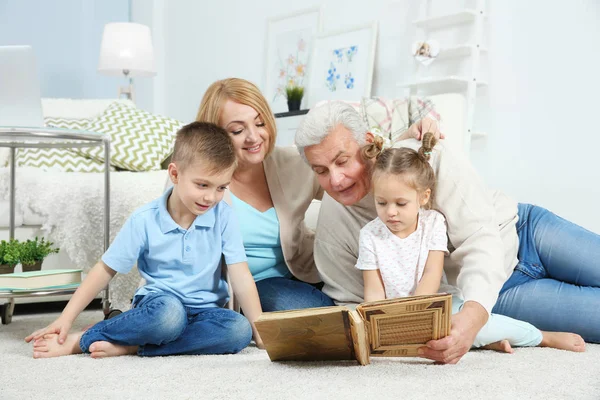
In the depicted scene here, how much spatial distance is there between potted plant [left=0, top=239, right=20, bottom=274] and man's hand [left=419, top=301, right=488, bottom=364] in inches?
47.1

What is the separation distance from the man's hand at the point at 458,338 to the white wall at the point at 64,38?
426 centimetres

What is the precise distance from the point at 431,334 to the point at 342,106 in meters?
0.59

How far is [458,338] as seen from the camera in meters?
1.32

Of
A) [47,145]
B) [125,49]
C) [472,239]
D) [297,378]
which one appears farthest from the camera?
[125,49]

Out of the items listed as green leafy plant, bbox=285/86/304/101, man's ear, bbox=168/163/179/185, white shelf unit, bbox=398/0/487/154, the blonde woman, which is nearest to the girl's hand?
man's ear, bbox=168/163/179/185

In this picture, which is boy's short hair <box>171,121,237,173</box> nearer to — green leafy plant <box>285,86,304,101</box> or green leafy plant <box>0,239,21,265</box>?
green leafy plant <box>0,239,21,265</box>

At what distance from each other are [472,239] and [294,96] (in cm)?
282

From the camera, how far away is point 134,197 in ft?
7.48

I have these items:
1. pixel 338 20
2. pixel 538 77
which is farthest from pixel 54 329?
pixel 338 20

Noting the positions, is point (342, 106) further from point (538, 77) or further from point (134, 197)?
point (538, 77)

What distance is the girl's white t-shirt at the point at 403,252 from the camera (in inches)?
62.4

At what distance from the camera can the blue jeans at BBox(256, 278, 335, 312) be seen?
70.9 inches

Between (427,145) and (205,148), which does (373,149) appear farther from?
(205,148)

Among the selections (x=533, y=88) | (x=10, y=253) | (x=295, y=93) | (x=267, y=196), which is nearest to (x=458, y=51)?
(x=533, y=88)
